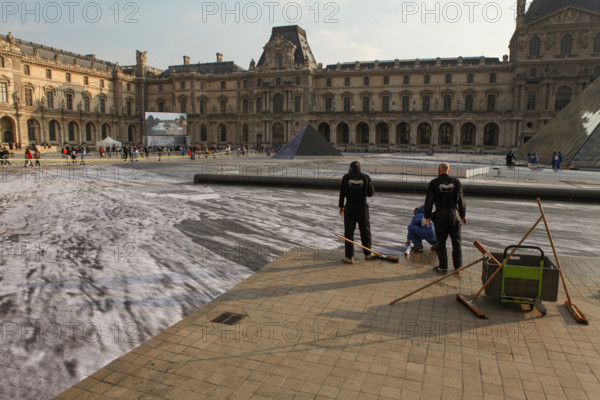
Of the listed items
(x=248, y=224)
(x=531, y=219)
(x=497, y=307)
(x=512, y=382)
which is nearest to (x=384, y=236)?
(x=248, y=224)

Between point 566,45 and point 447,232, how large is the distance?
197 ft

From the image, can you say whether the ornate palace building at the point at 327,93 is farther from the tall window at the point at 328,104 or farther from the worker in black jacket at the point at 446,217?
the worker in black jacket at the point at 446,217

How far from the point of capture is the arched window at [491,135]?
194 ft

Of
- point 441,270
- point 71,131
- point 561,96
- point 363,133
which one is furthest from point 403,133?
point 441,270

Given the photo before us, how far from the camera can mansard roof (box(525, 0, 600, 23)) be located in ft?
174

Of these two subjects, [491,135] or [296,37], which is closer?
[491,135]

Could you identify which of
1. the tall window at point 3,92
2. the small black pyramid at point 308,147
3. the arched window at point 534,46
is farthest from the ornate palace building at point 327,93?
the small black pyramid at point 308,147

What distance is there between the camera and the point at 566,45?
53000 millimetres

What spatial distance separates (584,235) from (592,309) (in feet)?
16.0

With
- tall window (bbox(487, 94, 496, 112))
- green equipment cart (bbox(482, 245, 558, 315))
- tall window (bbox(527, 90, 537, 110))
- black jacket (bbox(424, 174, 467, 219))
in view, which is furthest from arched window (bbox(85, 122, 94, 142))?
green equipment cart (bbox(482, 245, 558, 315))

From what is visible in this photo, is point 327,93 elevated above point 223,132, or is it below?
above

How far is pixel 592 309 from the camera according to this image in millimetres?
4711

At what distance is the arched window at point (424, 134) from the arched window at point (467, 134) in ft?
15.1

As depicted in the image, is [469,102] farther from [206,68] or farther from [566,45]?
[206,68]
